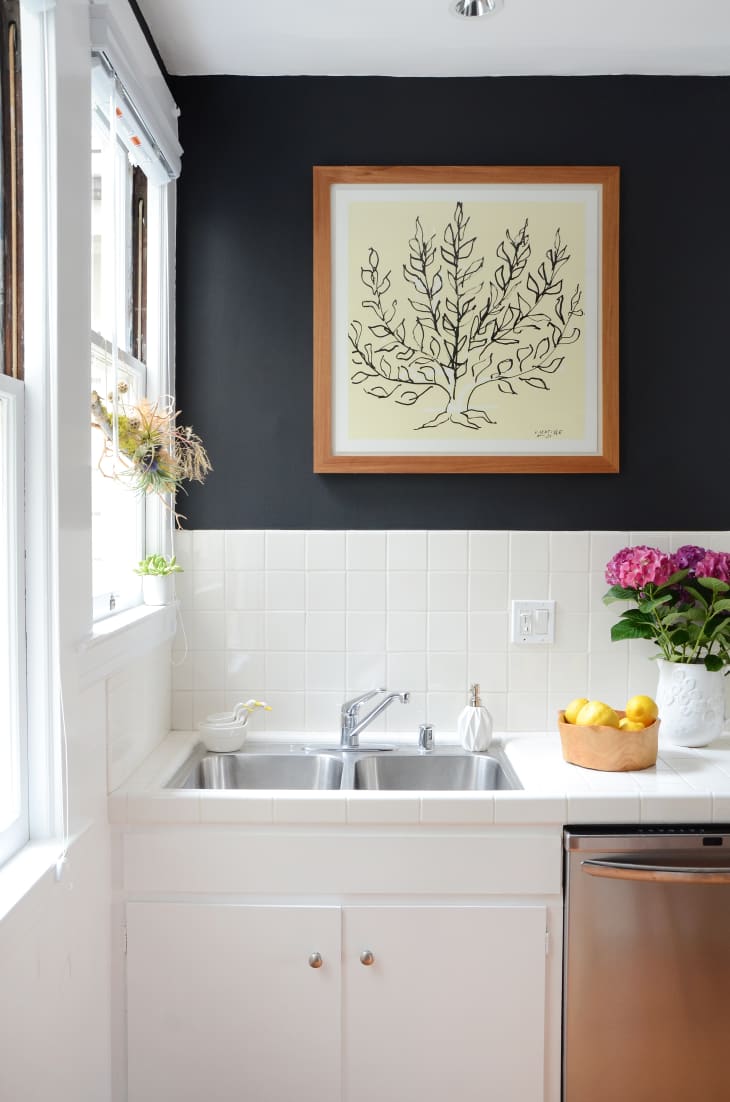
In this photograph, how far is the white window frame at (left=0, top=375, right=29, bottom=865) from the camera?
1.39 m

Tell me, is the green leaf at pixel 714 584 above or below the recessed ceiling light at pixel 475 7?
below

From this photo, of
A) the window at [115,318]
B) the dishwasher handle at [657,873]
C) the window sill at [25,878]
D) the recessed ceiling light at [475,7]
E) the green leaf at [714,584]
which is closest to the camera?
the window sill at [25,878]

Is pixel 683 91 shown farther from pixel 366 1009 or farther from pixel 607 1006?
pixel 366 1009

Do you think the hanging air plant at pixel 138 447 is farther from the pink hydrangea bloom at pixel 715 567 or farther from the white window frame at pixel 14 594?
the pink hydrangea bloom at pixel 715 567

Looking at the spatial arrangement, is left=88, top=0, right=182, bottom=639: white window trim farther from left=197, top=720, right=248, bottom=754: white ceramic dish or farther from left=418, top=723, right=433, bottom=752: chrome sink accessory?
left=418, top=723, right=433, bottom=752: chrome sink accessory

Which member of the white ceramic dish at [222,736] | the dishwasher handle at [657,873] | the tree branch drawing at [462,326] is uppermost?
the tree branch drawing at [462,326]

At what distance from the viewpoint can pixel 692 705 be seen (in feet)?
6.82

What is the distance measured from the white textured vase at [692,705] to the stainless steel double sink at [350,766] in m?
0.48

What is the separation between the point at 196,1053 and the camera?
1757 millimetres

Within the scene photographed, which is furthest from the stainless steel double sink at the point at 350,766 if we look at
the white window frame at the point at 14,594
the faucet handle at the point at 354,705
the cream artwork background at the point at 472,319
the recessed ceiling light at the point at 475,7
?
the recessed ceiling light at the point at 475,7

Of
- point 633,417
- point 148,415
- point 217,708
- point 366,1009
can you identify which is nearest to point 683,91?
point 633,417

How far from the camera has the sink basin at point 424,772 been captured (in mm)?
2123

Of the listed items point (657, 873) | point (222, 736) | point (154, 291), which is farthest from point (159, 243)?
point (657, 873)

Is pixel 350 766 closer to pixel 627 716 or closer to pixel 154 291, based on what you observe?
pixel 627 716
